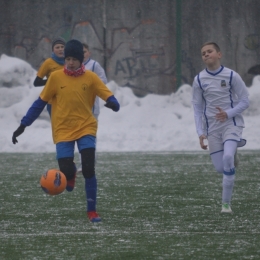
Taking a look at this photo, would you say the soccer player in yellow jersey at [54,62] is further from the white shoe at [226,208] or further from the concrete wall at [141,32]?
the concrete wall at [141,32]

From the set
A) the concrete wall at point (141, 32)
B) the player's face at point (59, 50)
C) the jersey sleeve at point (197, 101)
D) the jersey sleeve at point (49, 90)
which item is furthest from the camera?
the concrete wall at point (141, 32)

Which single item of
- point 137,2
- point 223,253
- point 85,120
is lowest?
point 223,253

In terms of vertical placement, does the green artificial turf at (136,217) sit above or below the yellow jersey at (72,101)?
below

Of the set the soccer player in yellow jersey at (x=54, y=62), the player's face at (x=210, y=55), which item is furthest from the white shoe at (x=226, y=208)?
the soccer player in yellow jersey at (x=54, y=62)

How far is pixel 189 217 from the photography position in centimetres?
815

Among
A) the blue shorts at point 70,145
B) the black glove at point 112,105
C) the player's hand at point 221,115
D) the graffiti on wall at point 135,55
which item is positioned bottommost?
the blue shorts at point 70,145

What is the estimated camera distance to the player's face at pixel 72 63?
26.6 ft

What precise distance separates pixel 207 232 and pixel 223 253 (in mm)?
939

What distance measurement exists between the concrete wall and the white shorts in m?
11.4

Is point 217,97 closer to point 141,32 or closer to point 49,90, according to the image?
point 49,90

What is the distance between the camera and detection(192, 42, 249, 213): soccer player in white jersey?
8555 millimetres

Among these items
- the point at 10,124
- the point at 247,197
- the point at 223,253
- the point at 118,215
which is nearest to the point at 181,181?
the point at 247,197

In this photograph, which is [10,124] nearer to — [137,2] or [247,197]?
[137,2]

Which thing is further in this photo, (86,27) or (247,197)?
(86,27)
